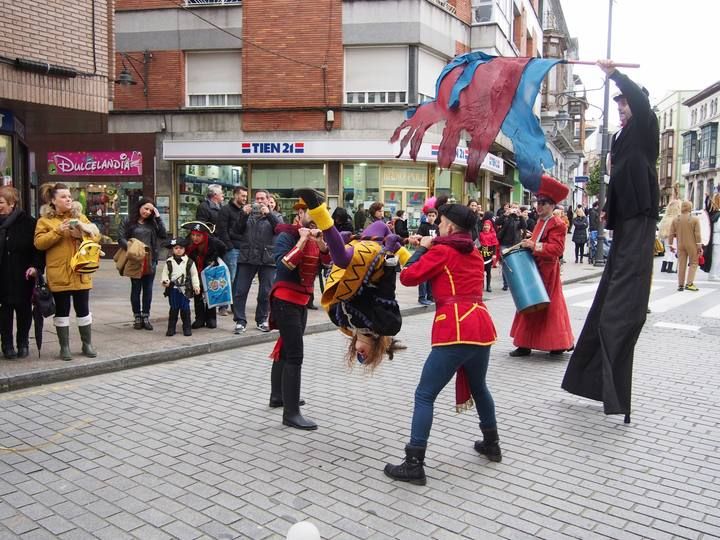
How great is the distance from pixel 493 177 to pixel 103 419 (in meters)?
22.7

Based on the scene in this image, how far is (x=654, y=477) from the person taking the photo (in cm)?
421

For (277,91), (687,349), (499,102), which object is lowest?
(687,349)

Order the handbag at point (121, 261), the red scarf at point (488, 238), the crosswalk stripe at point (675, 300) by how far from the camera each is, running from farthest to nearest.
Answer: the red scarf at point (488, 238), the crosswalk stripe at point (675, 300), the handbag at point (121, 261)

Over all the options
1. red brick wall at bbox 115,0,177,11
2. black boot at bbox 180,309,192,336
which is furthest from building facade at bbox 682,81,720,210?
black boot at bbox 180,309,192,336

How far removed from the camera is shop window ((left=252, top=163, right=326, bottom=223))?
67.5 ft

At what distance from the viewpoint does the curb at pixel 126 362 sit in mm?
6199

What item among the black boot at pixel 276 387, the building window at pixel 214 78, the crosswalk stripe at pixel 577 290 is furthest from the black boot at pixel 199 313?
the building window at pixel 214 78

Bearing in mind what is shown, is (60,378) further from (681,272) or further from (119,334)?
(681,272)

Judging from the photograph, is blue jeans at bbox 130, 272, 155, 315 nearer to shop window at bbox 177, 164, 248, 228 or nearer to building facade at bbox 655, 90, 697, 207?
shop window at bbox 177, 164, 248, 228

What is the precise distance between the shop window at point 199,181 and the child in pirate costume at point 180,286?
1289 centimetres

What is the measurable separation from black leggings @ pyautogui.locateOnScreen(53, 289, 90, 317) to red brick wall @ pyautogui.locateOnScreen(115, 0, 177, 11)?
16475mm

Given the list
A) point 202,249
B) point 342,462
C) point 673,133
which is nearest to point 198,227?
point 202,249

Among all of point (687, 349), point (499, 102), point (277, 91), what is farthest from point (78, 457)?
point (277, 91)

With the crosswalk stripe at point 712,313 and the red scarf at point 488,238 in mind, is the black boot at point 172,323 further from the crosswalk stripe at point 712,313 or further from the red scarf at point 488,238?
the crosswalk stripe at point 712,313
